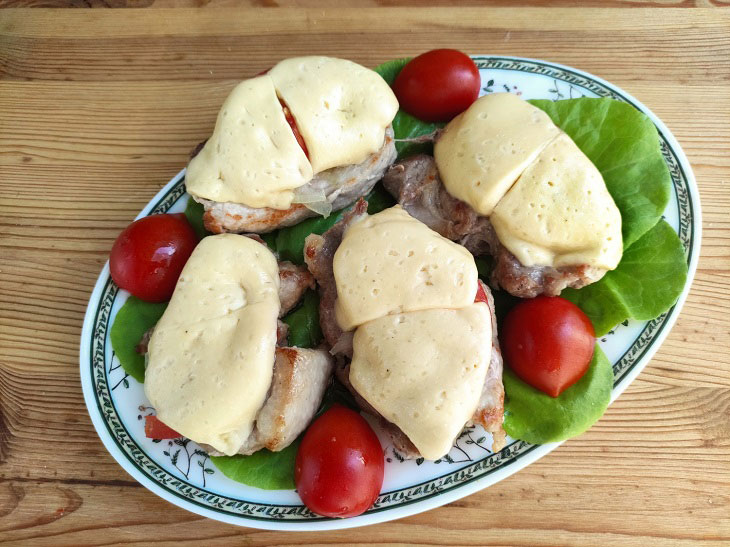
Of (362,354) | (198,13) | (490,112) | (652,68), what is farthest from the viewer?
(198,13)

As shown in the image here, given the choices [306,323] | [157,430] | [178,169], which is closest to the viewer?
[157,430]

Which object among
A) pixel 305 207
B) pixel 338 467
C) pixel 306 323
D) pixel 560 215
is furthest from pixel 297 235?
pixel 560 215

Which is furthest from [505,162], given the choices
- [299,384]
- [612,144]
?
[299,384]

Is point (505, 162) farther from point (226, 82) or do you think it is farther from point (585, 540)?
point (226, 82)

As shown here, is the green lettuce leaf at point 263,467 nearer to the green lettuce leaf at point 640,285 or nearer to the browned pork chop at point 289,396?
the browned pork chop at point 289,396

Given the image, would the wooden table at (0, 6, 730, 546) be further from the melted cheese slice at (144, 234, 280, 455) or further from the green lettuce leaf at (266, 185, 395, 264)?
the green lettuce leaf at (266, 185, 395, 264)

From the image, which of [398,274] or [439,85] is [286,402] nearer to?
[398,274]

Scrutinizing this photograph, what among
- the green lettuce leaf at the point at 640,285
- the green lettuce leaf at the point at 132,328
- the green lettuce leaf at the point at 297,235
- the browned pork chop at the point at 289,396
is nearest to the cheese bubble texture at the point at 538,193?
the green lettuce leaf at the point at 640,285

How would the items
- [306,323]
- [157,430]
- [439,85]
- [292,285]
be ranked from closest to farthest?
[157,430] < [292,285] < [306,323] < [439,85]
